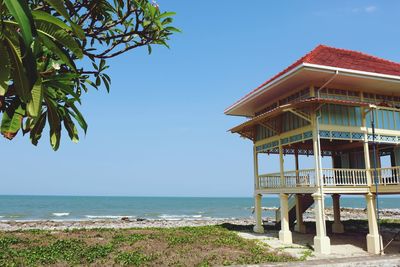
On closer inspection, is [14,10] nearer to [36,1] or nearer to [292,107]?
[36,1]

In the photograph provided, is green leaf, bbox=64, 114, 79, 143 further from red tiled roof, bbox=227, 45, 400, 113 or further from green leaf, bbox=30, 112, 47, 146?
red tiled roof, bbox=227, 45, 400, 113

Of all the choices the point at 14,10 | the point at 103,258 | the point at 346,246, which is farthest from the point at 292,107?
the point at 14,10

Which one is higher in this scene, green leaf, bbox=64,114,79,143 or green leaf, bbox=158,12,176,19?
green leaf, bbox=158,12,176,19

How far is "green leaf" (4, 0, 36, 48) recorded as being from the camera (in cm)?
198

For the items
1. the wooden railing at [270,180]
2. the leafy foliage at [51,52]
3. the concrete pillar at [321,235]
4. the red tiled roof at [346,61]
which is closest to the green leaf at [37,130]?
the leafy foliage at [51,52]

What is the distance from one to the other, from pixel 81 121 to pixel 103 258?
387 inches

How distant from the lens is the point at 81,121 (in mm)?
3547

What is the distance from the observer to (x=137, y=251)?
1309cm

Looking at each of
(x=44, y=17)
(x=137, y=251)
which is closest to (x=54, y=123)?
(x=44, y=17)

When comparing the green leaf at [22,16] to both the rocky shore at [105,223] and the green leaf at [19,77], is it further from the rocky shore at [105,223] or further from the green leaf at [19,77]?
the rocky shore at [105,223]

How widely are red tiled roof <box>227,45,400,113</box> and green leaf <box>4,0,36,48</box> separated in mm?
13852

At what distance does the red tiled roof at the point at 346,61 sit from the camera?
15.4m

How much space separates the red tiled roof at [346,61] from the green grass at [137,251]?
23.4ft

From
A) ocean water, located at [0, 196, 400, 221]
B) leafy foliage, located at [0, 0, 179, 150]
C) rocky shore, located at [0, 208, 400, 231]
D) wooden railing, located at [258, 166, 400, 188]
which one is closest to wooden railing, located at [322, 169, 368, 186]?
wooden railing, located at [258, 166, 400, 188]
